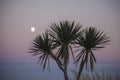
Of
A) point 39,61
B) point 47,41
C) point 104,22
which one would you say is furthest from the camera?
point 104,22

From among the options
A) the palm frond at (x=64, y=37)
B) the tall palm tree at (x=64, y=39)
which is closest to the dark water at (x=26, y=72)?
the tall palm tree at (x=64, y=39)

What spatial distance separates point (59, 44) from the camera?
3.97 m

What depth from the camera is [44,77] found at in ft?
14.4

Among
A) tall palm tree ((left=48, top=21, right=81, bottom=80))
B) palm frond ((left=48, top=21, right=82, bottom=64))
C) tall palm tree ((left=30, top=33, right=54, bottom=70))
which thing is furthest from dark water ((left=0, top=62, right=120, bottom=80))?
palm frond ((left=48, top=21, right=82, bottom=64))

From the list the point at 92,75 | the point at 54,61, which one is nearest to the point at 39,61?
the point at 54,61

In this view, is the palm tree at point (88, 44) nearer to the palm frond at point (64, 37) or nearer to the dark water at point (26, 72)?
the palm frond at point (64, 37)

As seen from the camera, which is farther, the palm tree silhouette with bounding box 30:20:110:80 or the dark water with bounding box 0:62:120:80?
the dark water with bounding box 0:62:120:80

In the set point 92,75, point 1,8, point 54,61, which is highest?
point 1,8

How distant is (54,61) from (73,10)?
115 centimetres

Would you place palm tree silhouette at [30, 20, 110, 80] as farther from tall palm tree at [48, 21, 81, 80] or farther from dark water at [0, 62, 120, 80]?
dark water at [0, 62, 120, 80]

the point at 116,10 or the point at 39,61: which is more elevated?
the point at 116,10

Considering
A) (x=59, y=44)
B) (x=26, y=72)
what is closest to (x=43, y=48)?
(x=59, y=44)

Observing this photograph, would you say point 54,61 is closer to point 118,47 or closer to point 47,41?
point 47,41

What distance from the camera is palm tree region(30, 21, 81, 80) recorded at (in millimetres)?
3891
